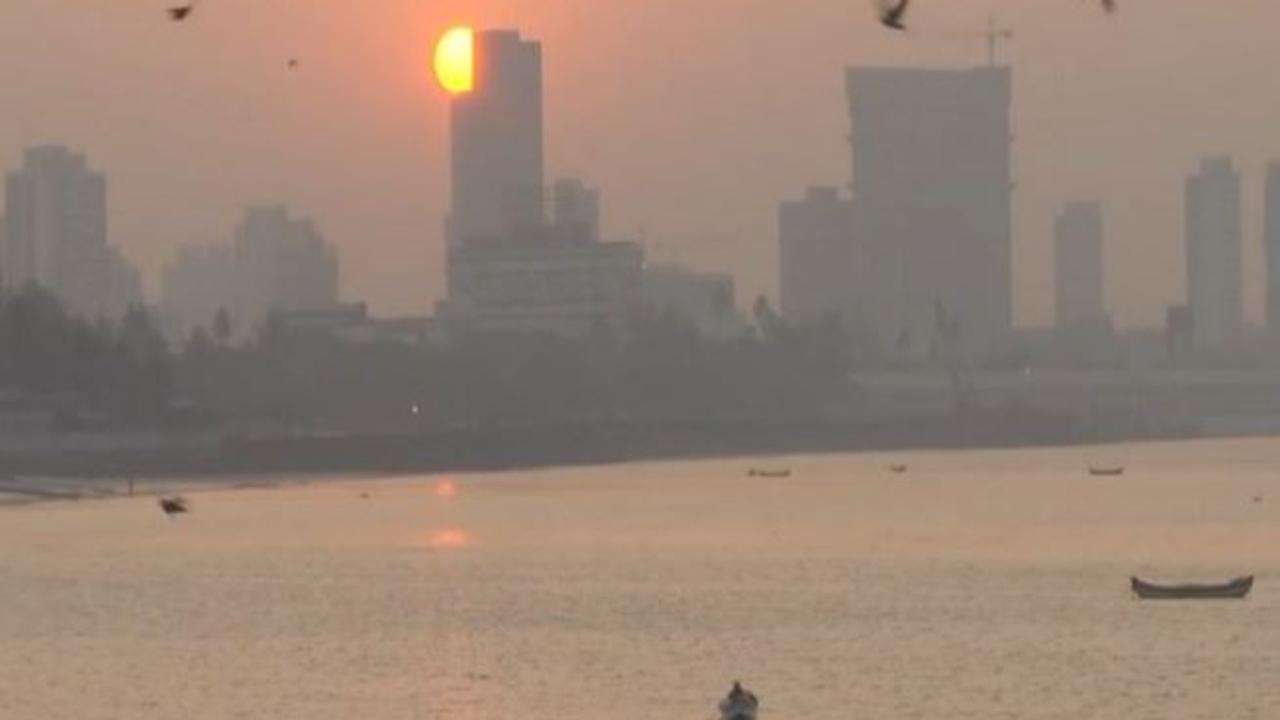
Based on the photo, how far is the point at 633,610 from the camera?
274ft

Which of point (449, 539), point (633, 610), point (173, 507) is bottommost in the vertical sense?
point (633, 610)

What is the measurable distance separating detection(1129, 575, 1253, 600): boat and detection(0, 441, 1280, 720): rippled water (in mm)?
438

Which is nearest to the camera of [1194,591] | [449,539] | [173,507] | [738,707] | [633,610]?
[738,707]

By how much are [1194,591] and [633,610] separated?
1184cm

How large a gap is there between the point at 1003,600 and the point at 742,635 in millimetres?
10664

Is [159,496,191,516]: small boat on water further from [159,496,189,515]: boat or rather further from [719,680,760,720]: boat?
[719,680,760,720]: boat

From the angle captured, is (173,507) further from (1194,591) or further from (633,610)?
(1194,591)

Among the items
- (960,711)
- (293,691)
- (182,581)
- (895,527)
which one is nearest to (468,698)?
(293,691)

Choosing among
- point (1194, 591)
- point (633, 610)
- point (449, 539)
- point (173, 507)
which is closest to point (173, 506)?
point (173, 507)

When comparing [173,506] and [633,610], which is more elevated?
[173,506]

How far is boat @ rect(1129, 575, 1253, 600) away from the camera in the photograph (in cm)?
8381

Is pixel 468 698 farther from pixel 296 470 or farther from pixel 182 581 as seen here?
pixel 296 470

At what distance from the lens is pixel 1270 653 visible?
7081 cm

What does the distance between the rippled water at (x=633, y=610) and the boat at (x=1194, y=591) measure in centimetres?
44
